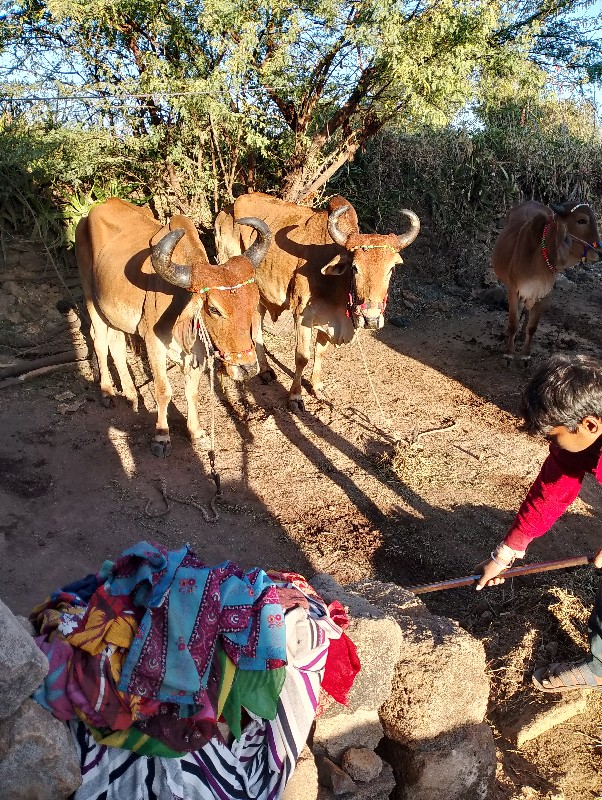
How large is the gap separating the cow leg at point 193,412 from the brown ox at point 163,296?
1 cm

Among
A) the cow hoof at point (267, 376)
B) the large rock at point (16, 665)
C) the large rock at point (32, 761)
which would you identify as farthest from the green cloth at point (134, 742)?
the cow hoof at point (267, 376)

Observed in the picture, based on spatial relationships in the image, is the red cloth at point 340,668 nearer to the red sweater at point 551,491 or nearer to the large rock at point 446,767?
the large rock at point 446,767

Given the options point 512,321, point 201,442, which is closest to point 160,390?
point 201,442

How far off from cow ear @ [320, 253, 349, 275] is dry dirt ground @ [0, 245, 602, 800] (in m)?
1.64

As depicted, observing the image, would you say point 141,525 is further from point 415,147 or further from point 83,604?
point 415,147

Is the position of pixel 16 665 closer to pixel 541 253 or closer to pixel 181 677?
pixel 181 677

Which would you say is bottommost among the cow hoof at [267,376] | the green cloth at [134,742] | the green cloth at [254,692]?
the cow hoof at [267,376]

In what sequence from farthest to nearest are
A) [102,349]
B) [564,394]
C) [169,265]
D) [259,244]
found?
1. [102,349]
2. [259,244]
3. [169,265]
4. [564,394]

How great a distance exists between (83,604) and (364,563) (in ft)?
9.96

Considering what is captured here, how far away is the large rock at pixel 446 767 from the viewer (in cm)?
292

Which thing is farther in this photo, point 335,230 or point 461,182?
point 461,182

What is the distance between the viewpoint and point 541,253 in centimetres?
889

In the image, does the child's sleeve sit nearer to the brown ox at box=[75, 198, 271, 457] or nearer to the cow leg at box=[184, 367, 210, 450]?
the brown ox at box=[75, 198, 271, 457]

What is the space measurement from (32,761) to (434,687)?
1.75 metres
